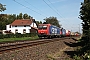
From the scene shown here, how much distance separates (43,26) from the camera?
133 feet

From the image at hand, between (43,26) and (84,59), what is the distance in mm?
29555

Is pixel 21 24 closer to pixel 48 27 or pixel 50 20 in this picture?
pixel 50 20

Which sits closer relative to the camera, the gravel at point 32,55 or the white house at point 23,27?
the gravel at point 32,55

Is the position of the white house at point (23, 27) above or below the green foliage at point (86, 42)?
above

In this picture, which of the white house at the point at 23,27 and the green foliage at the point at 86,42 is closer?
the green foliage at the point at 86,42

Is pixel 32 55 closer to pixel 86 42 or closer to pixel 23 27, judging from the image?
pixel 86 42

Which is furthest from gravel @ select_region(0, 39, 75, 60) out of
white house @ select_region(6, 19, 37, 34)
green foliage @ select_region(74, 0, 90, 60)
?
white house @ select_region(6, 19, 37, 34)

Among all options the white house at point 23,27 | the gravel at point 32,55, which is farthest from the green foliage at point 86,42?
the white house at point 23,27

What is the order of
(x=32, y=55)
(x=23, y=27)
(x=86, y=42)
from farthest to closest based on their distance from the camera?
(x=23, y=27) → (x=86, y=42) → (x=32, y=55)

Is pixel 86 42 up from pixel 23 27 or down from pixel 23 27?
down

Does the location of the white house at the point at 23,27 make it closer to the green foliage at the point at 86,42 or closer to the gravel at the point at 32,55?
the green foliage at the point at 86,42

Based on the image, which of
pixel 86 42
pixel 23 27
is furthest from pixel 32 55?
pixel 23 27

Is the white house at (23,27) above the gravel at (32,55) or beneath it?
above

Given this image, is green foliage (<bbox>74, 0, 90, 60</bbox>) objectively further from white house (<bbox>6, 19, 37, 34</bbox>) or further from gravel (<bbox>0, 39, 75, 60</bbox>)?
white house (<bbox>6, 19, 37, 34</bbox>)
